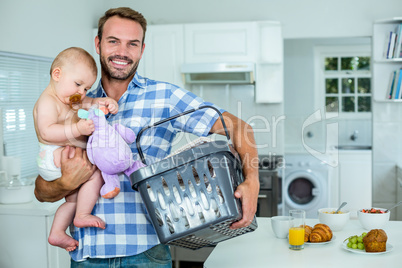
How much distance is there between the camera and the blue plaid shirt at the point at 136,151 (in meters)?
1.61

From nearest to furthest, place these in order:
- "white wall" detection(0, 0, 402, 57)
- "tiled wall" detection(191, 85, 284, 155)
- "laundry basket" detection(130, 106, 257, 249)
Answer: "laundry basket" detection(130, 106, 257, 249), "white wall" detection(0, 0, 402, 57), "tiled wall" detection(191, 85, 284, 155)

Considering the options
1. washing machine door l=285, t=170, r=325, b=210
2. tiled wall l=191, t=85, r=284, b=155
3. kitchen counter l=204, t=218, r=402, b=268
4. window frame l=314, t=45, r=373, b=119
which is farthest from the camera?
window frame l=314, t=45, r=373, b=119

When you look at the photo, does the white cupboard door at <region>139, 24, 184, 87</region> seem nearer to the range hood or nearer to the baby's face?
the range hood

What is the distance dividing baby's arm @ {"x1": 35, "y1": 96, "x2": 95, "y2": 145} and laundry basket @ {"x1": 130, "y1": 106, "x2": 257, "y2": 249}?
29cm

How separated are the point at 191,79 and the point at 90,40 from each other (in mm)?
1055

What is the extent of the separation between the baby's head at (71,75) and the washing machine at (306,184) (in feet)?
12.9

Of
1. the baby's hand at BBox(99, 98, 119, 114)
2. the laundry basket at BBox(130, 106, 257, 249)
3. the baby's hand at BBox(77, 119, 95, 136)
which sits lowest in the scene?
the laundry basket at BBox(130, 106, 257, 249)

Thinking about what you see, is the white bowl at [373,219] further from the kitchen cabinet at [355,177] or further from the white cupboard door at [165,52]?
the kitchen cabinet at [355,177]

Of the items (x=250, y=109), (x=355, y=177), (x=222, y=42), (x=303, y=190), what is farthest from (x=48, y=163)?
(x=355, y=177)

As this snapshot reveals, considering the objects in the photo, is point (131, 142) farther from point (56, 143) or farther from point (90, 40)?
point (90, 40)

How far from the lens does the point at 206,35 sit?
4.25 m

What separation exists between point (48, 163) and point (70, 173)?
4.2 inches

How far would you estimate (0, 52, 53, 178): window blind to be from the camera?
11.0 ft

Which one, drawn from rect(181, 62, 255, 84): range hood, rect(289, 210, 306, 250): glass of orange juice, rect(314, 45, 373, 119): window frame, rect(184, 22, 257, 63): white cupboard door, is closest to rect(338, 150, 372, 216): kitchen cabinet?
rect(314, 45, 373, 119): window frame
